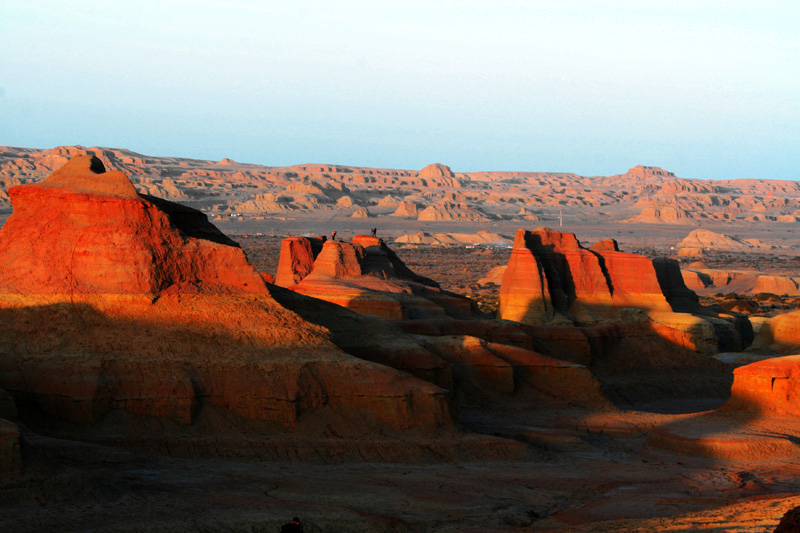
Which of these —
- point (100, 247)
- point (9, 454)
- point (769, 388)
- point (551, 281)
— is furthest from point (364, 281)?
point (9, 454)

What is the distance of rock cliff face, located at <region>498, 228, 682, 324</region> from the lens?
133ft

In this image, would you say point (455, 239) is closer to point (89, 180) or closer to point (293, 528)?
point (89, 180)

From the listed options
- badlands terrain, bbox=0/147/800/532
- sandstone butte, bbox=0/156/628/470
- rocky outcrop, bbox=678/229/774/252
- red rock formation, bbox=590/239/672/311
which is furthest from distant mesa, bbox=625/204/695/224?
sandstone butte, bbox=0/156/628/470

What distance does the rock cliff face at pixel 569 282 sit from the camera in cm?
4044

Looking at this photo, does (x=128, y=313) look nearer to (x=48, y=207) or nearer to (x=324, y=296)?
(x=48, y=207)

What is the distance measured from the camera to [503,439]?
2255 cm

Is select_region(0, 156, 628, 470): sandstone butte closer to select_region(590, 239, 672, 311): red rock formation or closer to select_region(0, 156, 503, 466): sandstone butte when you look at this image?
select_region(0, 156, 503, 466): sandstone butte

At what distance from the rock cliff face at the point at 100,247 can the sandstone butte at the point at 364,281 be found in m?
13.3

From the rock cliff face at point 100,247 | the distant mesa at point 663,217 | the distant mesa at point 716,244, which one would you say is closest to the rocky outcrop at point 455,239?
the distant mesa at point 716,244

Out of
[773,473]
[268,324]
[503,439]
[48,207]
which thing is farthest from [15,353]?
[773,473]

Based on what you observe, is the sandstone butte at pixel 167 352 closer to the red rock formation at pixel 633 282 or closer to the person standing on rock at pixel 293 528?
the person standing on rock at pixel 293 528

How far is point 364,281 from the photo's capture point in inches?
1588

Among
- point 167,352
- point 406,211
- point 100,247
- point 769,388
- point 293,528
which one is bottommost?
point 293,528

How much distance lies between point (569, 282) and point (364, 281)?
29.9 feet
